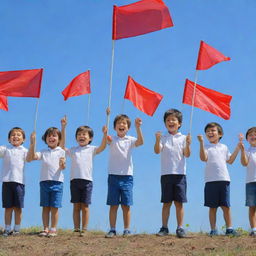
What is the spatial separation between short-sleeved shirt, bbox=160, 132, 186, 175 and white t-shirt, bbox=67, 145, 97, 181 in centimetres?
158

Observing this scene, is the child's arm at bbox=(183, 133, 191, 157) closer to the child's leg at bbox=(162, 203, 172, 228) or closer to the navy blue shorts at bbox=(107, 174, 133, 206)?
the child's leg at bbox=(162, 203, 172, 228)

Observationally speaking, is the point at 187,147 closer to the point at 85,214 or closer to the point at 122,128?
the point at 122,128

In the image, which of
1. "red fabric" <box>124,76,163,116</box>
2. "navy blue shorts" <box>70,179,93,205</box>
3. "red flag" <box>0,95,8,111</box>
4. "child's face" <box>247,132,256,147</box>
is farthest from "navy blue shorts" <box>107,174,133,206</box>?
"red flag" <box>0,95,8,111</box>

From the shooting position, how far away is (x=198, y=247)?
30.5 feet

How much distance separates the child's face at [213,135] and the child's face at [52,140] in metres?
3.37

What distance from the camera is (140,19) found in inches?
446

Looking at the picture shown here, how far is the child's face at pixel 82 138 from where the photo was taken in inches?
418

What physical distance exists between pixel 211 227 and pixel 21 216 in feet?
13.9

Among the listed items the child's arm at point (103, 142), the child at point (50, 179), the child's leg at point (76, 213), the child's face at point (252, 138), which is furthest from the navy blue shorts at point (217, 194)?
the child at point (50, 179)

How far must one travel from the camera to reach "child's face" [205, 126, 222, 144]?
10547mm

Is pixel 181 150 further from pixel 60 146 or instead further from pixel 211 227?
pixel 60 146

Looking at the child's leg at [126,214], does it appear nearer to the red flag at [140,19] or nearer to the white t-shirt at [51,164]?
the white t-shirt at [51,164]

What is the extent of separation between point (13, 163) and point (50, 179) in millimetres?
1084

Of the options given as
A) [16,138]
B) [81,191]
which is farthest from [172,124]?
[16,138]
